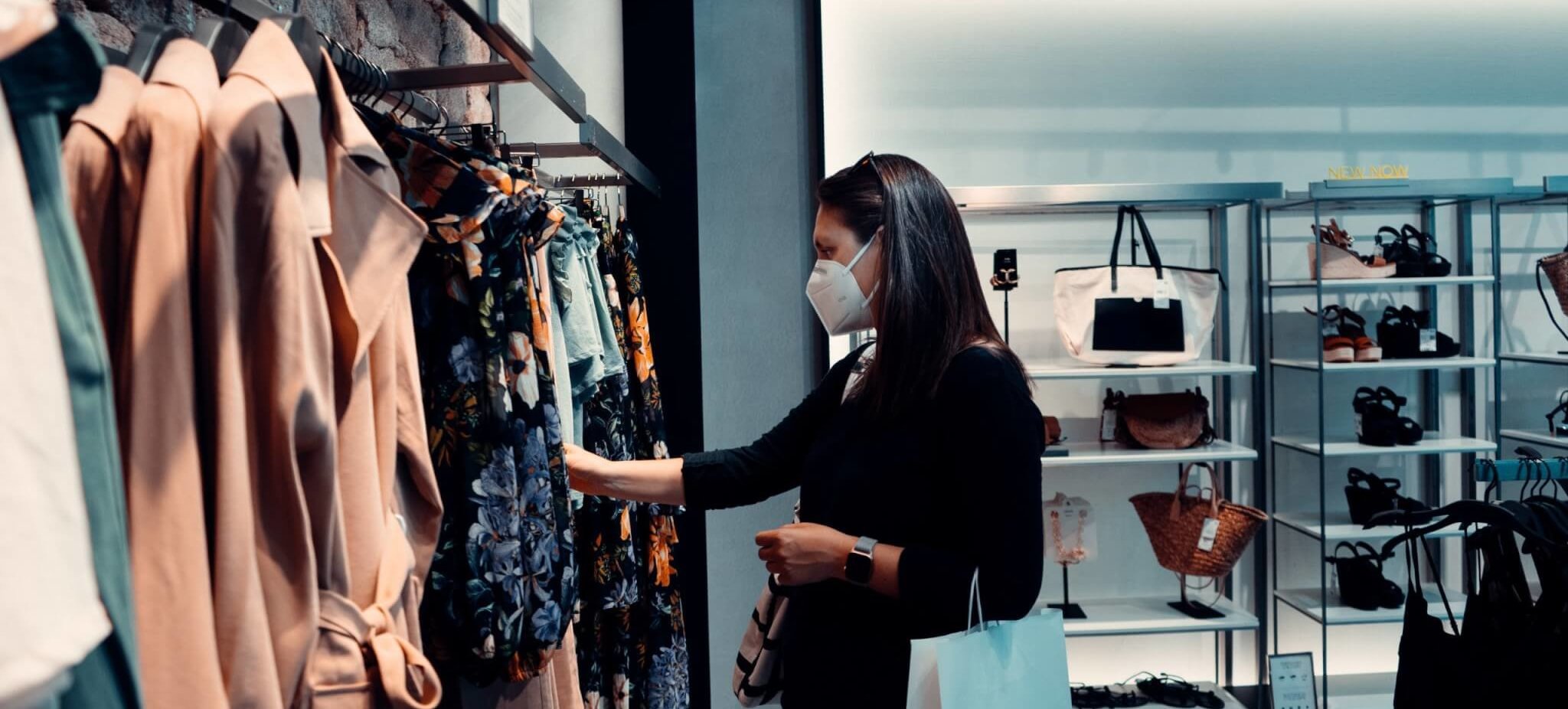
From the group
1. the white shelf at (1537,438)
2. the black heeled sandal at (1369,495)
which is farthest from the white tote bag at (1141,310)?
the white shelf at (1537,438)

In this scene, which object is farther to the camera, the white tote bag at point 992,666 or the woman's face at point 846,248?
the woman's face at point 846,248

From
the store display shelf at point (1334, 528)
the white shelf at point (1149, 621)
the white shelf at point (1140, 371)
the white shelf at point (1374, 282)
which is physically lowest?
the white shelf at point (1149, 621)

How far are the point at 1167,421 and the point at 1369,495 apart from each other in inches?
33.9

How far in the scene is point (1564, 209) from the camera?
4.28m

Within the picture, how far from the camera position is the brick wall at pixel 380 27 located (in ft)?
3.90

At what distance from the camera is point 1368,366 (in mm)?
3715

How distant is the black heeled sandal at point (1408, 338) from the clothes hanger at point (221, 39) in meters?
3.99

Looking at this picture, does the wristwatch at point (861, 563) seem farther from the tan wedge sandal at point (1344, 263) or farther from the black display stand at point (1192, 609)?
the tan wedge sandal at point (1344, 263)

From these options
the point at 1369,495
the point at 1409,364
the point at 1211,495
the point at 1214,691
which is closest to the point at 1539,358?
the point at 1409,364

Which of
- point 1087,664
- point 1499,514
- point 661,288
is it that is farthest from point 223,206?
point 1087,664

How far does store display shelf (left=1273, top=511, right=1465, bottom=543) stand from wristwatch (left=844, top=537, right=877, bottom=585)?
9.02ft

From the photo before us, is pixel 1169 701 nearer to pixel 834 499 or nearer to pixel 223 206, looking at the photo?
pixel 834 499

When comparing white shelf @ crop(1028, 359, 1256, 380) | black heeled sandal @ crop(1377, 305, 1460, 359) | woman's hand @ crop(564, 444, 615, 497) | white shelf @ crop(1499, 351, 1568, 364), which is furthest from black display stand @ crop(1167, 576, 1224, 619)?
woman's hand @ crop(564, 444, 615, 497)

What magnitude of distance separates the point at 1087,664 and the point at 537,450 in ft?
11.3
